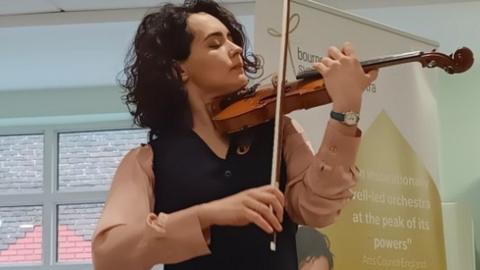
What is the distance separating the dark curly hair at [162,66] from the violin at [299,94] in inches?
3.3

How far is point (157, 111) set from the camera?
1273mm

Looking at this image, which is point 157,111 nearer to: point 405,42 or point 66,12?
point 405,42

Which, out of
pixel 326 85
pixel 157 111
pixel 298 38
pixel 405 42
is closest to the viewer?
pixel 326 85

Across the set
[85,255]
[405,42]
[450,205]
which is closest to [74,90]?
[85,255]

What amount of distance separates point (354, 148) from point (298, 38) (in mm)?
1002

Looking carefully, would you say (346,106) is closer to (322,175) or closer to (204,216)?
(322,175)

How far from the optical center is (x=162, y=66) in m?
1.29

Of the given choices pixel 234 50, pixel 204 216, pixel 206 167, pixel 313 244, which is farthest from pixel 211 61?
pixel 313 244

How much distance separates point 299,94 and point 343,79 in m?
0.06

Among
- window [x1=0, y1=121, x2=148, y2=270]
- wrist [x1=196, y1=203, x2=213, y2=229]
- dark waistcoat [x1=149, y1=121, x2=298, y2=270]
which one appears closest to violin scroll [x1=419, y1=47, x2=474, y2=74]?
dark waistcoat [x1=149, y1=121, x2=298, y2=270]

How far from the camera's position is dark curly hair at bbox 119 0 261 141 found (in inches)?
50.2

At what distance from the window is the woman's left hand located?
319 cm

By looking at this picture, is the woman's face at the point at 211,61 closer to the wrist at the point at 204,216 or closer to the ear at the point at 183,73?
the ear at the point at 183,73

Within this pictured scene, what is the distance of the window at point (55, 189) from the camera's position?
4.24m
